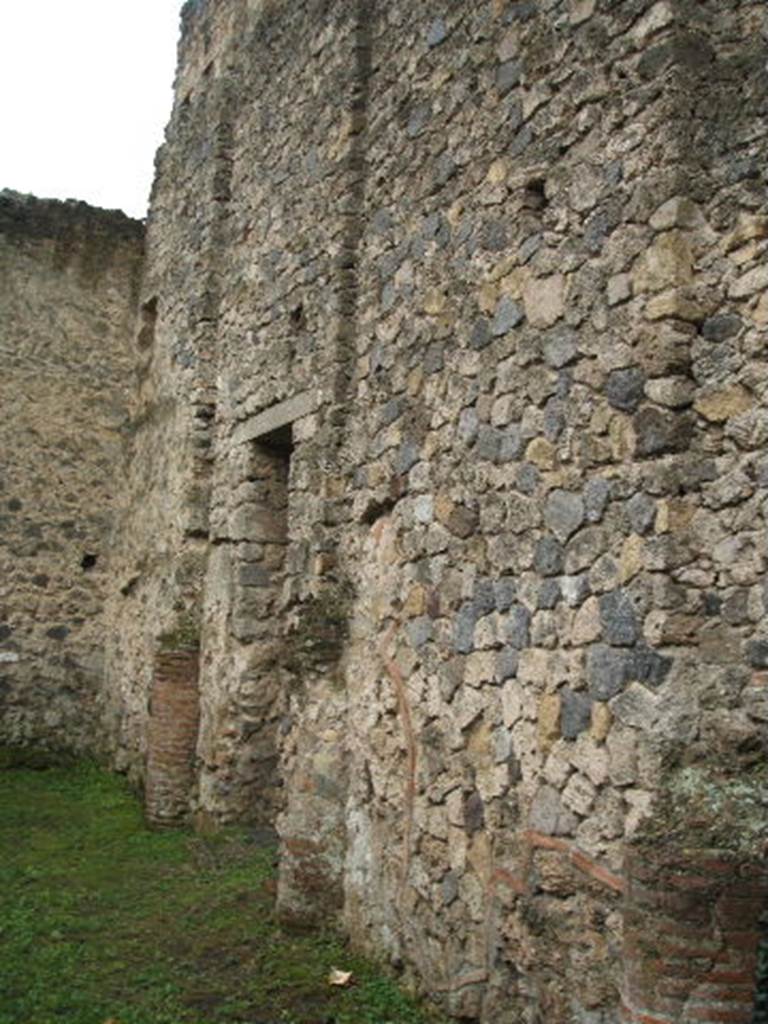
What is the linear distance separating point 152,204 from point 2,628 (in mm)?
4531

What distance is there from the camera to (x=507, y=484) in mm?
4555

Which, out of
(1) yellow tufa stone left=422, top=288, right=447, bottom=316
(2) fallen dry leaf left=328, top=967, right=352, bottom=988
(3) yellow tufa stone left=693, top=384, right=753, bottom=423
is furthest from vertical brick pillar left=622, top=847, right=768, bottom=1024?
(1) yellow tufa stone left=422, top=288, right=447, bottom=316

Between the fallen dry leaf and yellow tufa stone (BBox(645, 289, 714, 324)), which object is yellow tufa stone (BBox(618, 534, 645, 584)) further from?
the fallen dry leaf

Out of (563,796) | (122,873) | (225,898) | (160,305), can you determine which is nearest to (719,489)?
(563,796)

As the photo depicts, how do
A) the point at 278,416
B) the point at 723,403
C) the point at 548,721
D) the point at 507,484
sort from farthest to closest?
the point at 278,416 < the point at 507,484 < the point at 548,721 < the point at 723,403

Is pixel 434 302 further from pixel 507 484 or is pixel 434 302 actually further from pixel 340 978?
pixel 340 978

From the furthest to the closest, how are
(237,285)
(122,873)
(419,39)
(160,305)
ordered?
(160,305) < (237,285) < (122,873) < (419,39)

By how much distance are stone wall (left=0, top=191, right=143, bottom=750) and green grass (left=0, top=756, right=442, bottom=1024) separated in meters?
2.61

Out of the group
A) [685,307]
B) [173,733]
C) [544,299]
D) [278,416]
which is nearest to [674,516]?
[685,307]

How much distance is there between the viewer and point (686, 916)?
10.9 ft

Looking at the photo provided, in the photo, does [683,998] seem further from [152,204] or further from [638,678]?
[152,204]

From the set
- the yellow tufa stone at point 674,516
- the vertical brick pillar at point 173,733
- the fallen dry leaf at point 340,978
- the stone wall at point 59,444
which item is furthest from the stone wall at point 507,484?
the stone wall at point 59,444

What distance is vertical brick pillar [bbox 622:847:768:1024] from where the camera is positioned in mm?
3285

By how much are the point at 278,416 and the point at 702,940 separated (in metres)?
4.65
